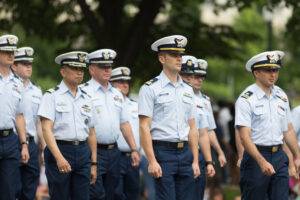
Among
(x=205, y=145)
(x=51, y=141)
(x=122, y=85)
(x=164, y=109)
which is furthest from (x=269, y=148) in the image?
(x=122, y=85)

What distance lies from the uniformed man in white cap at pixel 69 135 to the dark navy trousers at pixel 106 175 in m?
0.83

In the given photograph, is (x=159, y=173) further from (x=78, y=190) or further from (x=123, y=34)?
(x=123, y=34)

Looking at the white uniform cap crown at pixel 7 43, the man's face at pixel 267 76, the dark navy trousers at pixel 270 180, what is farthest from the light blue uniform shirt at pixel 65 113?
the man's face at pixel 267 76

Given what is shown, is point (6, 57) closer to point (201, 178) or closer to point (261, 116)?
point (261, 116)

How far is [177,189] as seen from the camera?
1243 cm

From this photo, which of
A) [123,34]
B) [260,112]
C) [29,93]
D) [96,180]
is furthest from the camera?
[123,34]

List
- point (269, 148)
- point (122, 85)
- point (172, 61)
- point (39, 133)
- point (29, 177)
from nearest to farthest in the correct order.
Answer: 1. point (172, 61)
2. point (269, 148)
3. point (29, 177)
4. point (39, 133)
5. point (122, 85)

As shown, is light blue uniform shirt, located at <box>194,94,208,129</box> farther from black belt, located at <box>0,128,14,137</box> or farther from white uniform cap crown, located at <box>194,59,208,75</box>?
black belt, located at <box>0,128,14,137</box>

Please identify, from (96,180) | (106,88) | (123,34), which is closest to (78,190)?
(96,180)

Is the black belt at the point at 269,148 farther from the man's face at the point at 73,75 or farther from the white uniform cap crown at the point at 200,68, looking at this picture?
the white uniform cap crown at the point at 200,68

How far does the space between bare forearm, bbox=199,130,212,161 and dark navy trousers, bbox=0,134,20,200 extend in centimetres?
253

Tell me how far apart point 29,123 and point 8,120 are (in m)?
1.85

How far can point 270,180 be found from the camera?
1280 centimetres

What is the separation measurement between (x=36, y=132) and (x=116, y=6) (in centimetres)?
817
